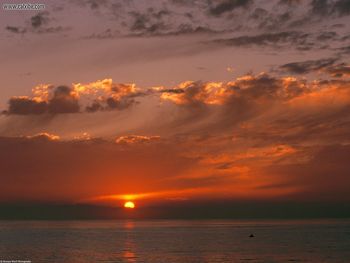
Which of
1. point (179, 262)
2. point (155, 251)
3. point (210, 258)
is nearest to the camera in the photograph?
point (179, 262)

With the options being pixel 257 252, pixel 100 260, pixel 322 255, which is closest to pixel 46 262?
pixel 100 260

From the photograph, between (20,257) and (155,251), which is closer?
(20,257)

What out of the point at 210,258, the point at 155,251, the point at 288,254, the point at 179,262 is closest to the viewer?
the point at 179,262

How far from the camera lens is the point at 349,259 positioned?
106 metres

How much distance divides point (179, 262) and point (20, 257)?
37.8m

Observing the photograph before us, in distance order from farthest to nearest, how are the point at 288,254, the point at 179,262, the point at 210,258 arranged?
the point at 288,254 → the point at 210,258 → the point at 179,262

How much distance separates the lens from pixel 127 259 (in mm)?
110062

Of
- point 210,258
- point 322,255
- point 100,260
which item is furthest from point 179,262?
point 322,255

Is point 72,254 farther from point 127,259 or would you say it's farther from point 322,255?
point 322,255

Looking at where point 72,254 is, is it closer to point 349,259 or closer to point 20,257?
point 20,257

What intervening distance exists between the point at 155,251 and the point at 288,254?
33439 millimetres

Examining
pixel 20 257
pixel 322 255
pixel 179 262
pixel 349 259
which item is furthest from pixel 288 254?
pixel 20 257

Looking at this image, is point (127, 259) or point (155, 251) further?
point (155, 251)

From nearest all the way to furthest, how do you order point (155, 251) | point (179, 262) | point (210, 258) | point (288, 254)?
point (179, 262)
point (210, 258)
point (288, 254)
point (155, 251)
